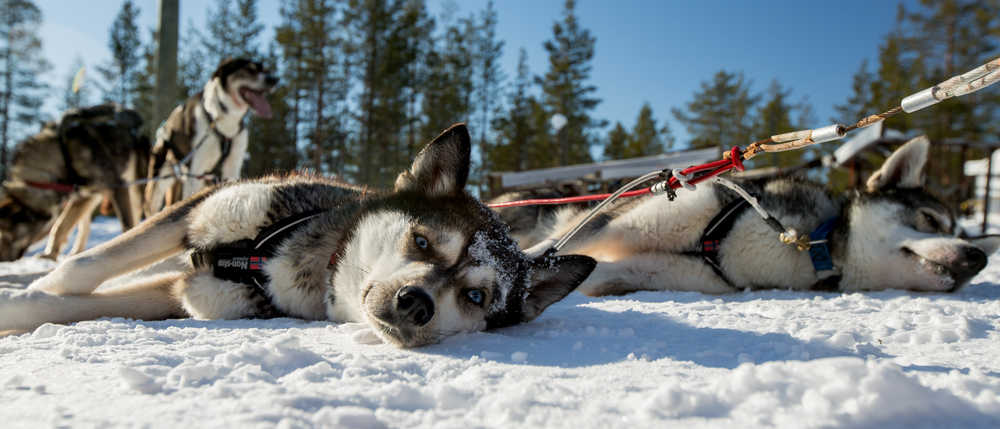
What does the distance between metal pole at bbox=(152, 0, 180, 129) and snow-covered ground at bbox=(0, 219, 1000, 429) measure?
8.64 metres

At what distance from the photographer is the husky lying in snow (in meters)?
2.09

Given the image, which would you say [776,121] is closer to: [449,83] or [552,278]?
[449,83]

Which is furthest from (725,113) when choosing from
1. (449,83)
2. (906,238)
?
(906,238)

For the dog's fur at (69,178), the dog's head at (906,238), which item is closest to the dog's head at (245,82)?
the dog's fur at (69,178)

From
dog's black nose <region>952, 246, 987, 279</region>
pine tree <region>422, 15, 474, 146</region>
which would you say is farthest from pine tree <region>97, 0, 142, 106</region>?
dog's black nose <region>952, 246, 987, 279</region>

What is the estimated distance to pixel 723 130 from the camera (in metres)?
39.4

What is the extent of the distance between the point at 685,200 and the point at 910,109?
2322mm

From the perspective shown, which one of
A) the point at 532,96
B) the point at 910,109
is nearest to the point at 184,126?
the point at 910,109

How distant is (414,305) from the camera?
1768mm

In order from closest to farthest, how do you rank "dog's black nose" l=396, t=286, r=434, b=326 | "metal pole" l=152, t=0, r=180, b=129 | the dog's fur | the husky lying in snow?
"dog's black nose" l=396, t=286, r=434, b=326
the husky lying in snow
the dog's fur
"metal pole" l=152, t=0, r=180, b=129

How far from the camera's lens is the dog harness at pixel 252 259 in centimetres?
243

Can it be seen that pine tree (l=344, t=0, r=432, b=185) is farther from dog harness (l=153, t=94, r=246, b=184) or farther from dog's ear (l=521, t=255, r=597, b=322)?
dog's ear (l=521, t=255, r=597, b=322)

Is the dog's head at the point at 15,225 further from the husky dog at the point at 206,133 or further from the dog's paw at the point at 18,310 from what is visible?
the dog's paw at the point at 18,310

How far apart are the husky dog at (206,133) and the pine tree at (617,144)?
35.4 m
